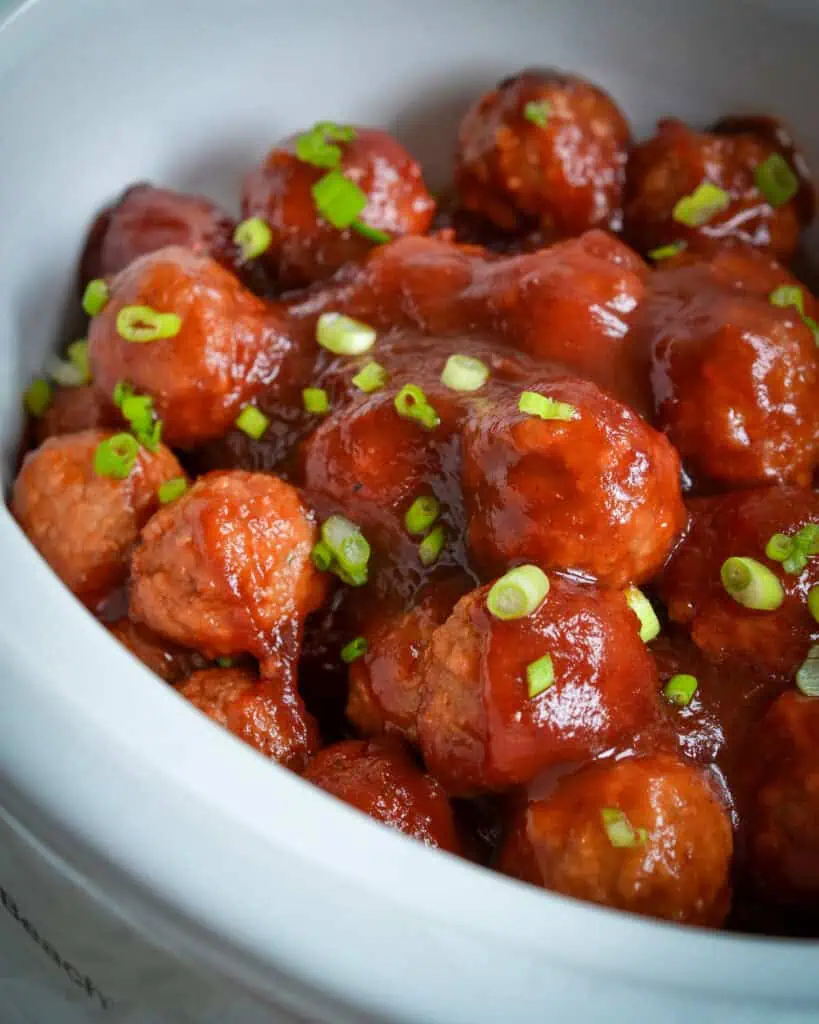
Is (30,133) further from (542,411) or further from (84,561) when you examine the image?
(542,411)

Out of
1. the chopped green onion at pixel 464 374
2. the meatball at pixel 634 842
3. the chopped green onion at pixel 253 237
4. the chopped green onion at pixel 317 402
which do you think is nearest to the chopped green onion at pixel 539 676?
the meatball at pixel 634 842

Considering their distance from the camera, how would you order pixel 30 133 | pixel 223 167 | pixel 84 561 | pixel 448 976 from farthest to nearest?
pixel 223 167 < pixel 30 133 < pixel 84 561 < pixel 448 976

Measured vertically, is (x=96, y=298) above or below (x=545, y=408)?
above

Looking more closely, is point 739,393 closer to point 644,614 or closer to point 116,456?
point 644,614

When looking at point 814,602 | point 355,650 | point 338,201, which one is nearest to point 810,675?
point 814,602

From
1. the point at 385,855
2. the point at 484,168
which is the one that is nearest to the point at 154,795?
the point at 385,855

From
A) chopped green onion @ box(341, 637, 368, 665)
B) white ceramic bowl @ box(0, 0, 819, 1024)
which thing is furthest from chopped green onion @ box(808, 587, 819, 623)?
chopped green onion @ box(341, 637, 368, 665)
